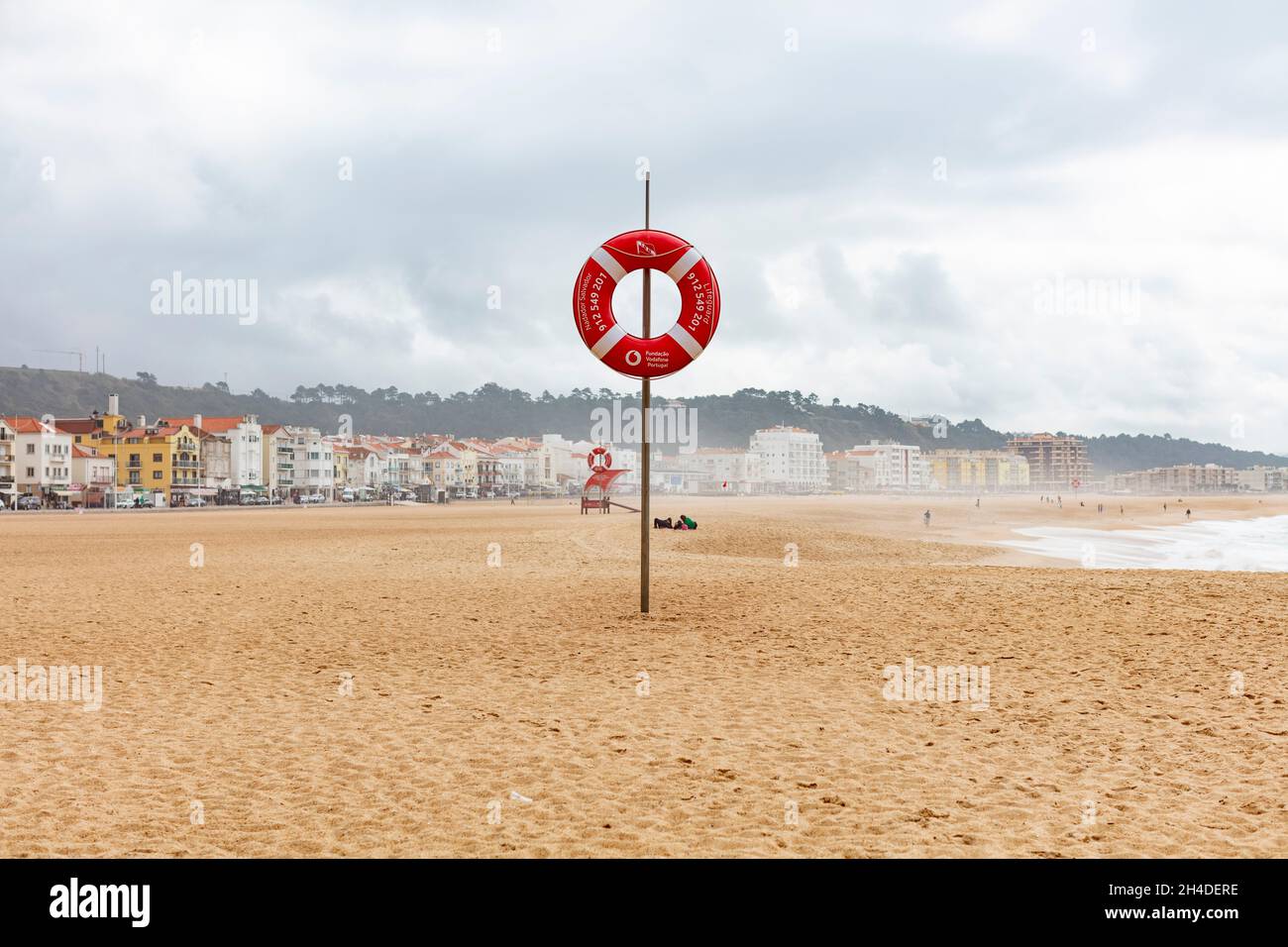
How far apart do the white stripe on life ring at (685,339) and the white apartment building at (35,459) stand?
66071mm

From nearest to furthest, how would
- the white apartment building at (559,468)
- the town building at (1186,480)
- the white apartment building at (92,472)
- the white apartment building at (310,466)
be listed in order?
1. the white apartment building at (92,472)
2. the white apartment building at (310,466)
3. the white apartment building at (559,468)
4. the town building at (1186,480)

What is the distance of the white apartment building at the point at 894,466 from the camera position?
14725 centimetres

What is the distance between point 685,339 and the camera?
888 cm

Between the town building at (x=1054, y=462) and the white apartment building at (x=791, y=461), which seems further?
the town building at (x=1054, y=462)

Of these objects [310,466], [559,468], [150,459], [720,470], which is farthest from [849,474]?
[150,459]

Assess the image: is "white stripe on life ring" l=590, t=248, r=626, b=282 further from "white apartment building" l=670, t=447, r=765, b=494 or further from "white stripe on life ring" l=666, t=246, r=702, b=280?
"white apartment building" l=670, t=447, r=765, b=494

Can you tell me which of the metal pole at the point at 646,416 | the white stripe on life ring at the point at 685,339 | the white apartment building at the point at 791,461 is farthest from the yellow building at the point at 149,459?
the white apartment building at the point at 791,461

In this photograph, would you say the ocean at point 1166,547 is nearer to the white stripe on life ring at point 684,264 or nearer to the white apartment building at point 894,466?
the white stripe on life ring at point 684,264

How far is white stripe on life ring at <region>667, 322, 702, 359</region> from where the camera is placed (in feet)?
29.0

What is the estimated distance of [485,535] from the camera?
2286cm

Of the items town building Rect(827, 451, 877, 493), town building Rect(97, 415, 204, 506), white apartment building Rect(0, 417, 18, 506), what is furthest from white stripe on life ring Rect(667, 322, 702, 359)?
town building Rect(827, 451, 877, 493)

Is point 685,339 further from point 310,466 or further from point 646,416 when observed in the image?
point 310,466
